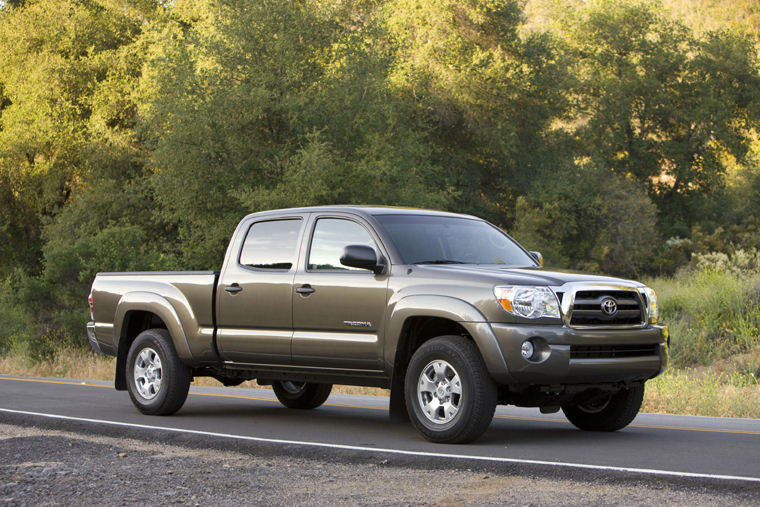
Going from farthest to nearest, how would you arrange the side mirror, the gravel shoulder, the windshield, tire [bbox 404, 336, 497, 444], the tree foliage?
the tree foliage < the windshield < the side mirror < tire [bbox 404, 336, 497, 444] < the gravel shoulder

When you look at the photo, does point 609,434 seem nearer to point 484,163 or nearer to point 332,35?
point 332,35

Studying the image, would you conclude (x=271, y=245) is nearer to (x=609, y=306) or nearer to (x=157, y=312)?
(x=157, y=312)

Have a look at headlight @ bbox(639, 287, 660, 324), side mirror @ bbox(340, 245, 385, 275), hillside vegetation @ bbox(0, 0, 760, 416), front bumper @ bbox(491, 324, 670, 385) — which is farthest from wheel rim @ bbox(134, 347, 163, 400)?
hillside vegetation @ bbox(0, 0, 760, 416)

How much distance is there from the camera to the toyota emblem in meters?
8.92

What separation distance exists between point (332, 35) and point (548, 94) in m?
12.3

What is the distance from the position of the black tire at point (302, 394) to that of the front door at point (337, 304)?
2.48m

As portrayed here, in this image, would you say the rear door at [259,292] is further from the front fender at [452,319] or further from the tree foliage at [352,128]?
the tree foliage at [352,128]

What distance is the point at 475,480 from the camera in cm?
721

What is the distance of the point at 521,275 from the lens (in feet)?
29.1

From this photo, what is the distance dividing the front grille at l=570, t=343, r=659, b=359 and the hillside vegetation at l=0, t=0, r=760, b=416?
9989 mm

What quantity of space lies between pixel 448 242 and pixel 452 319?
1351mm

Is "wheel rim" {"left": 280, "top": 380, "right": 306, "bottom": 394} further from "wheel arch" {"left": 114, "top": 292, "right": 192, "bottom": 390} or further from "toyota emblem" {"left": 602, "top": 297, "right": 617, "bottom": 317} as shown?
"toyota emblem" {"left": 602, "top": 297, "right": 617, "bottom": 317}

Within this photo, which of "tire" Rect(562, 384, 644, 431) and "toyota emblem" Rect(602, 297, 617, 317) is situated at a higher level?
"toyota emblem" Rect(602, 297, 617, 317)

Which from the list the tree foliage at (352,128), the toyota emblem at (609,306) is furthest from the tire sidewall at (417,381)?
the tree foliage at (352,128)
